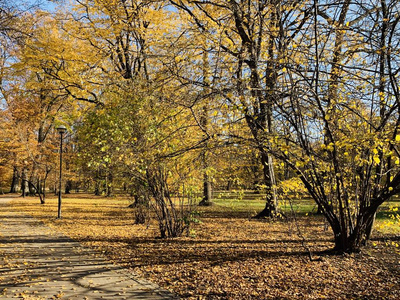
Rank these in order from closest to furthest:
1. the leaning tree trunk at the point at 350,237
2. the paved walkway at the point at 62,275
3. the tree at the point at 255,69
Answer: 1. the paved walkway at the point at 62,275
2. the tree at the point at 255,69
3. the leaning tree trunk at the point at 350,237

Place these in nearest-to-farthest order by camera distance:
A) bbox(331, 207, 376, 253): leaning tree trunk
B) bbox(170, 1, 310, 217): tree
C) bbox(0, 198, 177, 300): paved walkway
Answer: bbox(0, 198, 177, 300): paved walkway < bbox(170, 1, 310, 217): tree < bbox(331, 207, 376, 253): leaning tree trunk

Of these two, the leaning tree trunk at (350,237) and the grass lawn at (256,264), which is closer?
the grass lawn at (256,264)

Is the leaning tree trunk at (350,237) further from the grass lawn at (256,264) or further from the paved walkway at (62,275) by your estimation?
the paved walkway at (62,275)

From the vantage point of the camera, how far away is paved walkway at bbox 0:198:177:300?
4.23m

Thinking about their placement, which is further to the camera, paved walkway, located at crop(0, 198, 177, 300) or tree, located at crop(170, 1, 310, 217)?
tree, located at crop(170, 1, 310, 217)

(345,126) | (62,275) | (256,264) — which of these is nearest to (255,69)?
(345,126)

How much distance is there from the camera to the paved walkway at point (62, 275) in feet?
13.9

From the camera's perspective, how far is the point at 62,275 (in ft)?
16.6

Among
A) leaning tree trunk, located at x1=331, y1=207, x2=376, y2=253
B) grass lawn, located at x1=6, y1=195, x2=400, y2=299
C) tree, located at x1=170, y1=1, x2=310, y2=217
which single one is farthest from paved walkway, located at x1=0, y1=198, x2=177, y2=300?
leaning tree trunk, located at x1=331, y1=207, x2=376, y2=253

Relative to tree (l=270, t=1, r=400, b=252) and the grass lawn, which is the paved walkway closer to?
the grass lawn

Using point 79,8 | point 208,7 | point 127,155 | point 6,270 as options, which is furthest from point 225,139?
point 79,8

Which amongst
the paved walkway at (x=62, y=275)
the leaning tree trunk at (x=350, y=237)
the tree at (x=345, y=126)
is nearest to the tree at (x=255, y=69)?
the tree at (x=345, y=126)

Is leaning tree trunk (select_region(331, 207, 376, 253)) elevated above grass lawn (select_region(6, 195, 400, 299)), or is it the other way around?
leaning tree trunk (select_region(331, 207, 376, 253))

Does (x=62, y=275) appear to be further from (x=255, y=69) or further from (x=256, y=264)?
(x=255, y=69)
